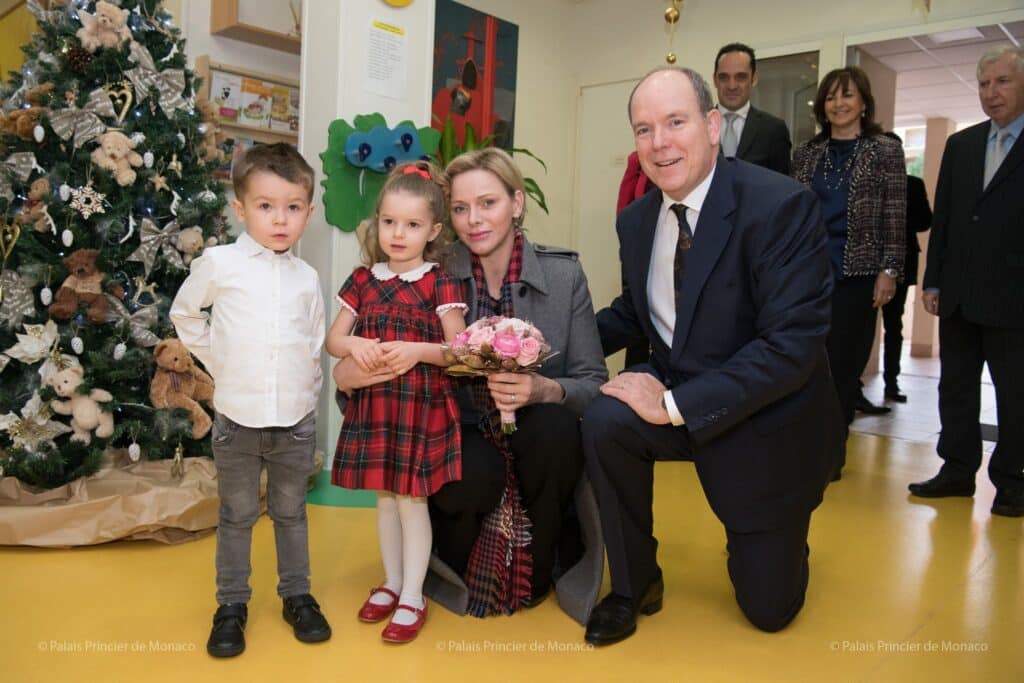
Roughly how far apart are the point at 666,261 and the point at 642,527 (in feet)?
2.46

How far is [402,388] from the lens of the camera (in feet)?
7.04

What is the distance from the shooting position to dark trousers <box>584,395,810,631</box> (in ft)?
7.09

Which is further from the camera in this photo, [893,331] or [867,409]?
[893,331]

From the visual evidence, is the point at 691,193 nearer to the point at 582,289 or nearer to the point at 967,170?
the point at 582,289

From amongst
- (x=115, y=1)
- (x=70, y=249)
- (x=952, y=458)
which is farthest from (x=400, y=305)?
(x=952, y=458)

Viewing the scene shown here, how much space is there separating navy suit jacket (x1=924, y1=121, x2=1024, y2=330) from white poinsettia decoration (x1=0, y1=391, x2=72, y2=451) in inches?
141

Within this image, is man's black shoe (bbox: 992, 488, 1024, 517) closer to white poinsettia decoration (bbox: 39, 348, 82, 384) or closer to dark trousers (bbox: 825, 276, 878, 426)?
dark trousers (bbox: 825, 276, 878, 426)

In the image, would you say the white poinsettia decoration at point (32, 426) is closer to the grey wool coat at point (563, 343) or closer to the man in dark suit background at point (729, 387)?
the grey wool coat at point (563, 343)

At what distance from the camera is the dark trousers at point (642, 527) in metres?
2.16

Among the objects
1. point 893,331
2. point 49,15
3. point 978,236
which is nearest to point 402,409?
point 49,15

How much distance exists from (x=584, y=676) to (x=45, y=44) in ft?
9.15

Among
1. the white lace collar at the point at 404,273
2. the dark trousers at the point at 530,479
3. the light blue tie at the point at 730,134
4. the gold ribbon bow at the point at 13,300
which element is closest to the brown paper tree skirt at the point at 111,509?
the gold ribbon bow at the point at 13,300

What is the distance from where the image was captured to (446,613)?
7.47 ft

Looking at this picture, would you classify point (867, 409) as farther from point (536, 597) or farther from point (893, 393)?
point (536, 597)
